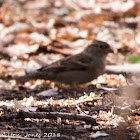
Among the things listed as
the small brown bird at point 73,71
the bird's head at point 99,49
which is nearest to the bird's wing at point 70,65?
the small brown bird at point 73,71

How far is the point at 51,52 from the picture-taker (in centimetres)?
797

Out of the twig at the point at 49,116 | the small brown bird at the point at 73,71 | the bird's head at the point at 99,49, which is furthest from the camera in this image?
the bird's head at the point at 99,49

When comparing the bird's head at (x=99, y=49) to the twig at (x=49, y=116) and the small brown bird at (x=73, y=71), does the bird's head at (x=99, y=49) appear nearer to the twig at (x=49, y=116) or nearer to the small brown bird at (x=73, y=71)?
the small brown bird at (x=73, y=71)

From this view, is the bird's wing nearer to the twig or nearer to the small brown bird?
the small brown bird

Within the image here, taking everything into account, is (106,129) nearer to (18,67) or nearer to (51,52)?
(18,67)

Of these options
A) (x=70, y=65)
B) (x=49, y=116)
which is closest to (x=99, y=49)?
(x=70, y=65)

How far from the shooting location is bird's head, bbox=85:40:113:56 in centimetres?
627

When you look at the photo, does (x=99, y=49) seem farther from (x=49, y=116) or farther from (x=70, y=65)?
(x=49, y=116)

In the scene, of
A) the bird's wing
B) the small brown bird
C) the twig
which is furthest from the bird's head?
the twig

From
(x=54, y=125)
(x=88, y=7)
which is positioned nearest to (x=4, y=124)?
(x=54, y=125)

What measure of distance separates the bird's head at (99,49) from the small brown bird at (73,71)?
152 mm

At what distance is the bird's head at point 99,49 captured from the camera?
20.6 ft

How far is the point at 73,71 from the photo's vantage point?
596cm

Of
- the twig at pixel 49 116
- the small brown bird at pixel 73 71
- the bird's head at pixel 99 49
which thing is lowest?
the twig at pixel 49 116
